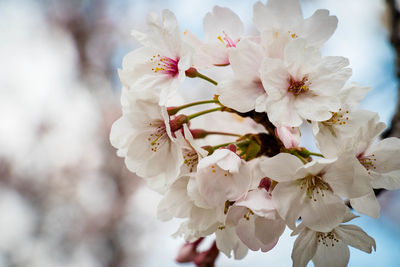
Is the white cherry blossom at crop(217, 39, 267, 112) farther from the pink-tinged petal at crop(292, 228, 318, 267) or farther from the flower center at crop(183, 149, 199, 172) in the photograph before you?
the pink-tinged petal at crop(292, 228, 318, 267)

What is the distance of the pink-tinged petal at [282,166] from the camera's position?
0.51m

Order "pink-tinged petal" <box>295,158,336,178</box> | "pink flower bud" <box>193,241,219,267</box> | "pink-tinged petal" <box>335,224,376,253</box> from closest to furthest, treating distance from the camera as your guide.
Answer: "pink-tinged petal" <box>295,158,336,178</box>
"pink-tinged petal" <box>335,224,376,253</box>
"pink flower bud" <box>193,241,219,267</box>

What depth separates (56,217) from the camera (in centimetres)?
455

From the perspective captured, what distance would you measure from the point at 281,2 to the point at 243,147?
0.28 m

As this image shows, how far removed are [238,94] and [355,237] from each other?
34 cm

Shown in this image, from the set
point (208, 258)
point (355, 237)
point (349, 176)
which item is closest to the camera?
point (349, 176)

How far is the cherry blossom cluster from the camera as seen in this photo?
1.74 ft

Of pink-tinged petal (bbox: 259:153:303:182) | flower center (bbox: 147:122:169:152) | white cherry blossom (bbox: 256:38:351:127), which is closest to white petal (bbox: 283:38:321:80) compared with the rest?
white cherry blossom (bbox: 256:38:351:127)

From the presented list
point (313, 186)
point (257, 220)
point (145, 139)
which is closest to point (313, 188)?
point (313, 186)

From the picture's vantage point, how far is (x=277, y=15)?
2.02 ft

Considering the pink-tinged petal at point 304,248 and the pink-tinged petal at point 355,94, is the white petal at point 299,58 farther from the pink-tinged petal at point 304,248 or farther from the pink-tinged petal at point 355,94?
the pink-tinged petal at point 304,248

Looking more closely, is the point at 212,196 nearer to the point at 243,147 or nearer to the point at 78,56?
the point at 243,147

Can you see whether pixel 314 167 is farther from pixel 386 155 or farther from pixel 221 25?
pixel 221 25

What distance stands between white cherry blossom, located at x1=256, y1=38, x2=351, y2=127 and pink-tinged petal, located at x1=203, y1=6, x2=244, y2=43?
17cm
